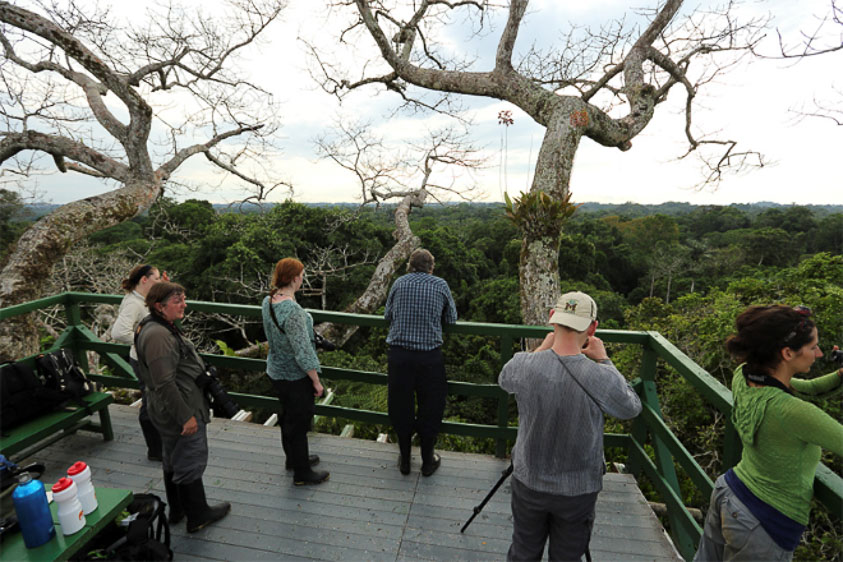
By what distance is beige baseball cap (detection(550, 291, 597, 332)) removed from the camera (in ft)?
4.95

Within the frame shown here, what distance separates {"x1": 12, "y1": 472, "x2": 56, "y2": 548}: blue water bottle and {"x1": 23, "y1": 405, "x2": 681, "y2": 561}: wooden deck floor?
2.75 ft

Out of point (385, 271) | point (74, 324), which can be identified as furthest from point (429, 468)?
point (385, 271)

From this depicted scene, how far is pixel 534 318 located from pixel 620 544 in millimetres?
2910

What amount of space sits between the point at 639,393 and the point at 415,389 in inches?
62.3

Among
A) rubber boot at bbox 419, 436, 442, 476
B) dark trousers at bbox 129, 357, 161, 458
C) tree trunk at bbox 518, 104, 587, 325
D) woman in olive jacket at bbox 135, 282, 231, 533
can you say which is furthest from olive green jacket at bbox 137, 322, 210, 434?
tree trunk at bbox 518, 104, 587, 325

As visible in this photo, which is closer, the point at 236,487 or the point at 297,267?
the point at 297,267

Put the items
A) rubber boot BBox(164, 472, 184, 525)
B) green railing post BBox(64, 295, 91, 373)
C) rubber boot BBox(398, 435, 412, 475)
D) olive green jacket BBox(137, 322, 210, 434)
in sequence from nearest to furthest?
1. olive green jacket BBox(137, 322, 210, 434)
2. rubber boot BBox(164, 472, 184, 525)
3. rubber boot BBox(398, 435, 412, 475)
4. green railing post BBox(64, 295, 91, 373)

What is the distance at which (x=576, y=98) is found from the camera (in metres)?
6.06

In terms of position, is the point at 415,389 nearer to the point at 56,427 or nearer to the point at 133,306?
the point at 133,306

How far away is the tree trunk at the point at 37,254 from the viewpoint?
Answer: 5.41 meters

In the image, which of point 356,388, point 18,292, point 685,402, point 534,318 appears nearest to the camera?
point 534,318

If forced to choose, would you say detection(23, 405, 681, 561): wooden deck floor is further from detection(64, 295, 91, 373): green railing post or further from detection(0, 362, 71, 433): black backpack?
detection(64, 295, 91, 373): green railing post

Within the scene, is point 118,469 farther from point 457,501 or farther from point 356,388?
point 356,388

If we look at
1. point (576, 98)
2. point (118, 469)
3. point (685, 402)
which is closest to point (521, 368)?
point (118, 469)
